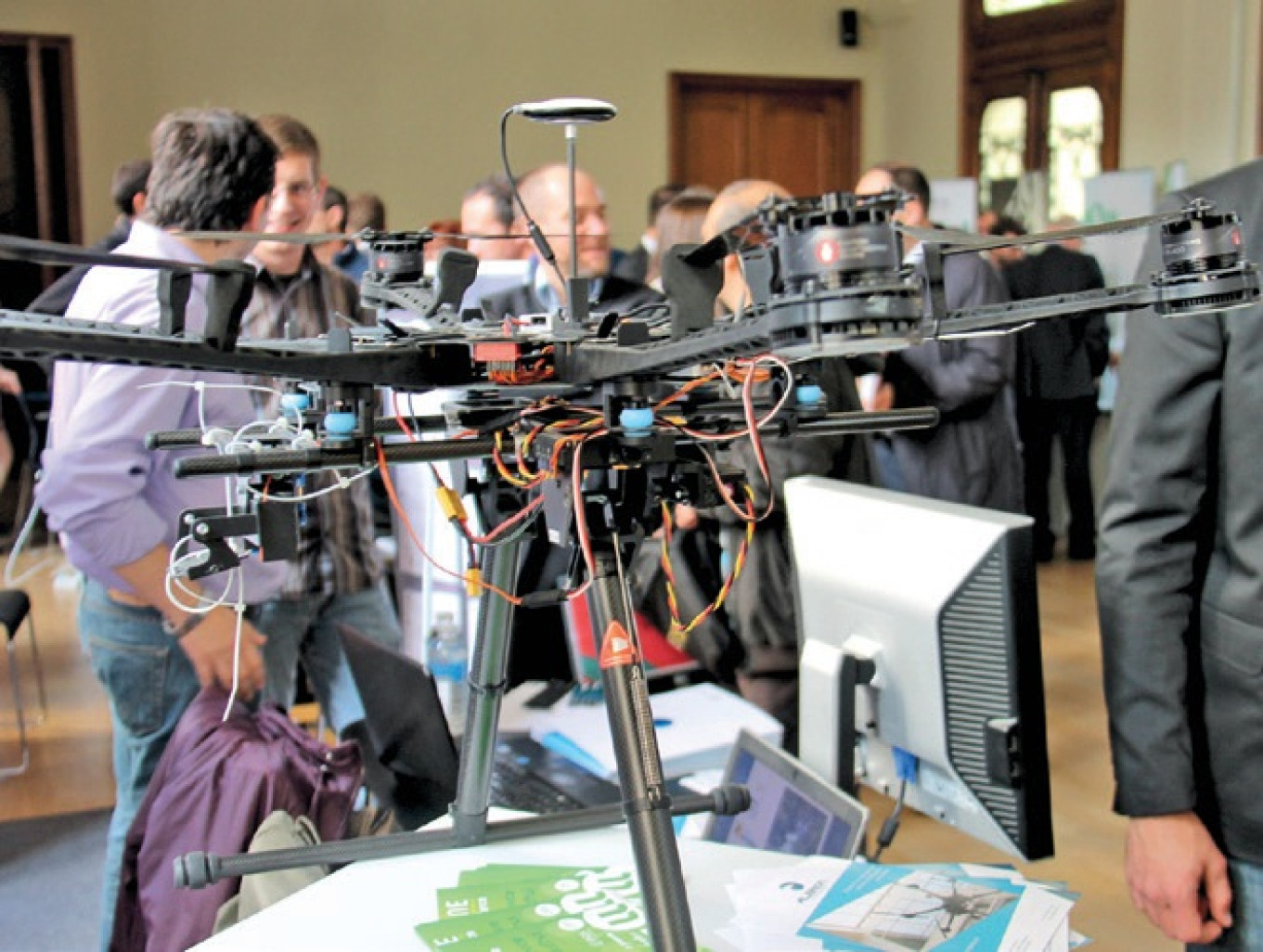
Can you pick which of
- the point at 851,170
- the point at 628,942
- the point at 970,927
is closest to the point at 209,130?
the point at 628,942

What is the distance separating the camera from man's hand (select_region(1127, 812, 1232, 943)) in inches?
54.1

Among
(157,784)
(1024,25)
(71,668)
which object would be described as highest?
(1024,25)

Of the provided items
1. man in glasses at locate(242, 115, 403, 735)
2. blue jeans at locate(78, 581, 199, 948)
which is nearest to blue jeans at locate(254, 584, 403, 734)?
man in glasses at locate(242, 115, 403, 735)

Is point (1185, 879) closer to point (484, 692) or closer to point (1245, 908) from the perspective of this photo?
point (1245, 908)

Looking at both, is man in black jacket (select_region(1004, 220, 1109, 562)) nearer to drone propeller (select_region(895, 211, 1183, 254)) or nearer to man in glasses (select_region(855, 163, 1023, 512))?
man in glasses (select_region(855, 163, 1023, 512))

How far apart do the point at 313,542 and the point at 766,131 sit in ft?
24.6

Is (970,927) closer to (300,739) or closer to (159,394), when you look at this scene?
(300,739)

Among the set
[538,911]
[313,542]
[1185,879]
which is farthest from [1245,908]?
[313,542]

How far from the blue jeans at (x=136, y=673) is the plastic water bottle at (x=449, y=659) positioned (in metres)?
0.54

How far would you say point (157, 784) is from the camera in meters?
1.77

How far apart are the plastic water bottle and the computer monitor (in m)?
1.14

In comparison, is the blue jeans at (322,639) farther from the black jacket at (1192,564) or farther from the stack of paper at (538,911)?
the black jacket at (1192,564)

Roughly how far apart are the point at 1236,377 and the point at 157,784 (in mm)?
1441

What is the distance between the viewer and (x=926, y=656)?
1.39m
